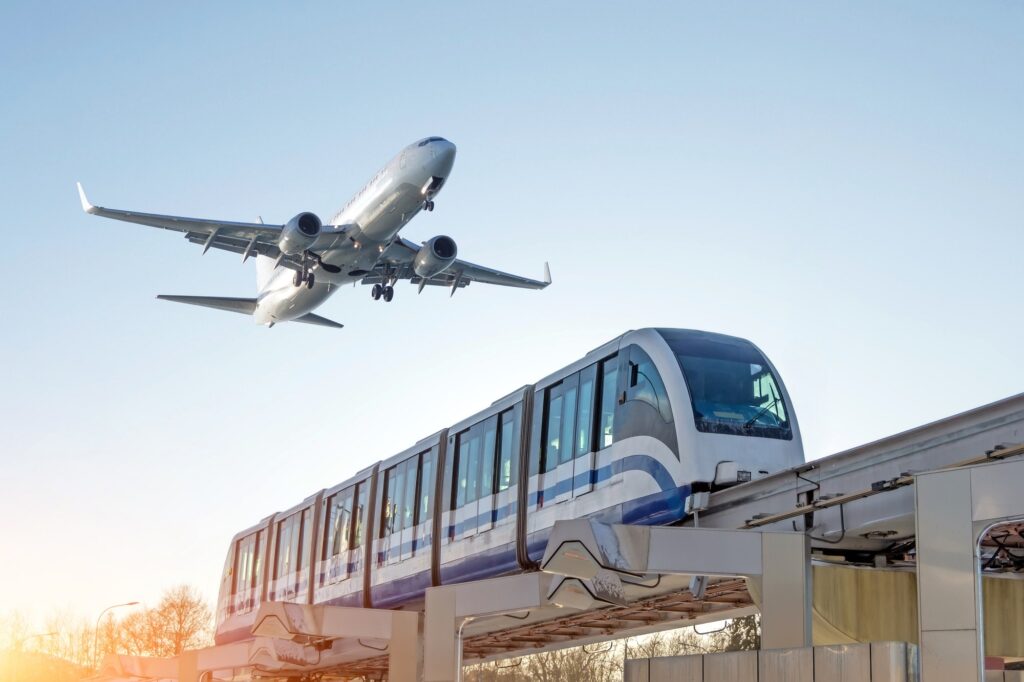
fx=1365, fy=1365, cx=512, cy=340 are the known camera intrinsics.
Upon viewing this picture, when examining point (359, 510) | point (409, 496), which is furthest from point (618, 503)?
point (359, 510)

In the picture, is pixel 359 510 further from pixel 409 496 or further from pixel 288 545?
pixel 288 545

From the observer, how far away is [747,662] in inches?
332

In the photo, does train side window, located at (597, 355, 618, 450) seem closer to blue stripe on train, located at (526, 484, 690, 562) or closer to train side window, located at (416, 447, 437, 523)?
blue stripe on train, located at (526, 484, 690, 562)

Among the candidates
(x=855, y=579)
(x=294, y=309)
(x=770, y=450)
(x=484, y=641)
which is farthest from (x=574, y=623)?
(x=294, y=309)

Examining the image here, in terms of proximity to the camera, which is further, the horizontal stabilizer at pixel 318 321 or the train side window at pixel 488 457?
the horizontal stabilizer at pixel 318 321

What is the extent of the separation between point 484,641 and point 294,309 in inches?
996

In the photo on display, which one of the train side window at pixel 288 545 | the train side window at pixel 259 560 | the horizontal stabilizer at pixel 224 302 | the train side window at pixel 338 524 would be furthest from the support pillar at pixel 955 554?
the horizontal stabilizer at pixel 224 302

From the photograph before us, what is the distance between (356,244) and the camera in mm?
39094

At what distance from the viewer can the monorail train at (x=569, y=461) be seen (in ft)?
45.2

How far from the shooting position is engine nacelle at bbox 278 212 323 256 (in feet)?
121

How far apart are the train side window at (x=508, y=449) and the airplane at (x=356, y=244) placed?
19.3 m

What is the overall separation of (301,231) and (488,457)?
20099 mm

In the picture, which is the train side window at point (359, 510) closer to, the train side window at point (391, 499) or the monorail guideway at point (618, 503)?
the monorail guideway at point (618, 503)

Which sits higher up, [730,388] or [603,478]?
[730,388]
